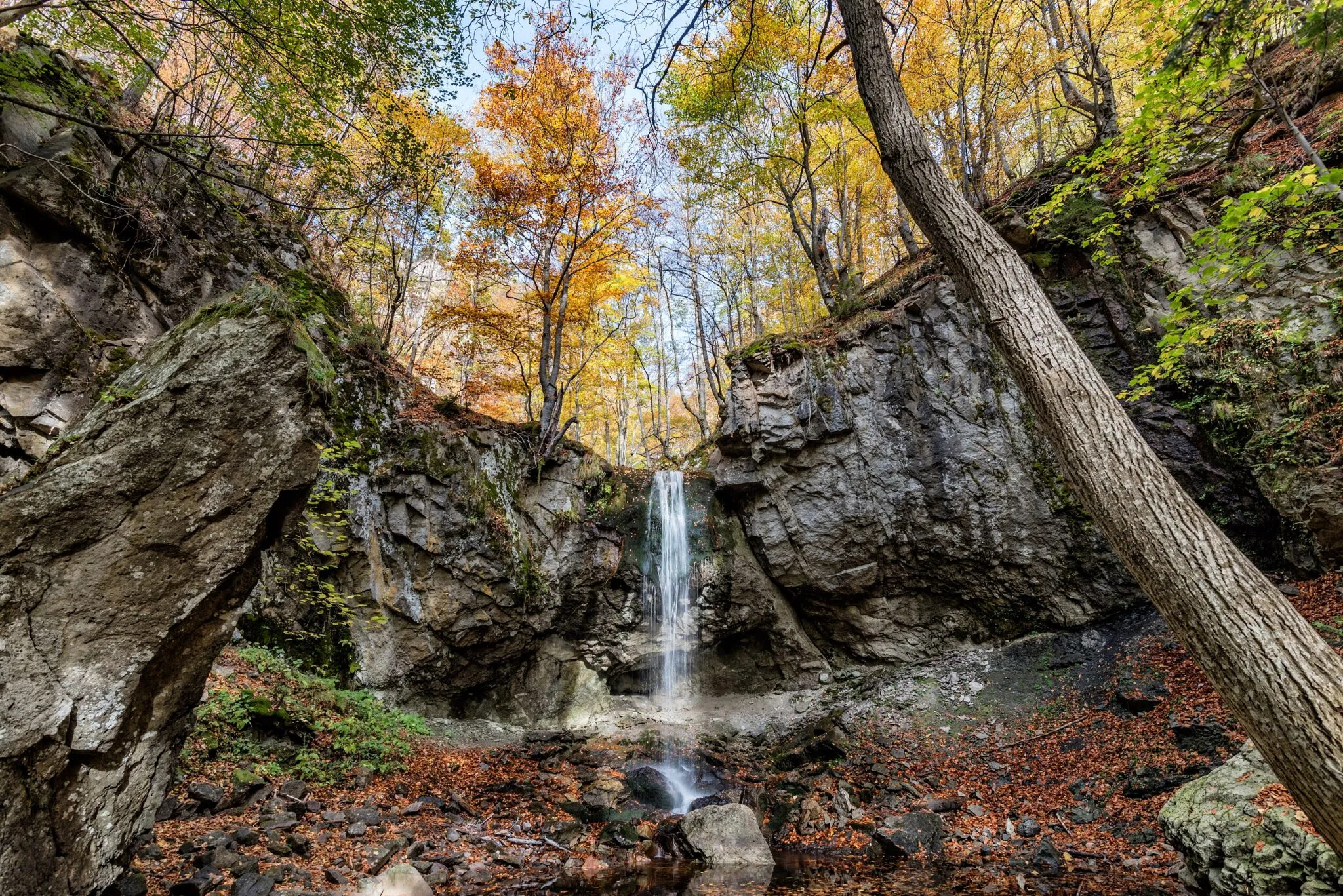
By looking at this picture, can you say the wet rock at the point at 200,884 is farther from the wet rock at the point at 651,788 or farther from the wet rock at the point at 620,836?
the wet rock at the point at 651,788

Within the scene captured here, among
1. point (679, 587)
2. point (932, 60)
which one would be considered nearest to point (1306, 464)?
point (679, 587)

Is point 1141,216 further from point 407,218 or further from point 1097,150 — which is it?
point 407,218

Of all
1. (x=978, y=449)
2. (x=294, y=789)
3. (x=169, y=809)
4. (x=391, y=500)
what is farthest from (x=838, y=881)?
(x=391, y=500)

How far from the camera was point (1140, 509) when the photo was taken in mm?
2777

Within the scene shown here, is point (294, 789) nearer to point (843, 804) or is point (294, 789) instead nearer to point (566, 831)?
point (566, 831)

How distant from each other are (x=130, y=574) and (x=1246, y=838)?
6.84 m

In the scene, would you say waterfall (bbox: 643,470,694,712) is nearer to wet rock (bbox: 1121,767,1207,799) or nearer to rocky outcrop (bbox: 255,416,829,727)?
rocky outcrop (bbox: 255,416,829,727)

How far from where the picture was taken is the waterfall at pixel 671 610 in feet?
38.3

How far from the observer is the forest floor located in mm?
4766

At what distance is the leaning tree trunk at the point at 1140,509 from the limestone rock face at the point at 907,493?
7698mm

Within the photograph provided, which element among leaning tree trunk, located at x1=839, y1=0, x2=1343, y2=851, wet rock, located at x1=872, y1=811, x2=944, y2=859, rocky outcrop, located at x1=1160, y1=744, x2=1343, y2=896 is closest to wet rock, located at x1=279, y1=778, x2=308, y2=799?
wet rock, located at x1=872, y1=811, x2=944, y2=859

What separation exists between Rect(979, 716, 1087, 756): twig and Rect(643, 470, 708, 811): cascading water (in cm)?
575

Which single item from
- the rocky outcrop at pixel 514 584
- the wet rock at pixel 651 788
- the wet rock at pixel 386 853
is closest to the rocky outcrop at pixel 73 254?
the rocky outcrop at pixel 514 584

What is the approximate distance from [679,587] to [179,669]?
9.70 meters
